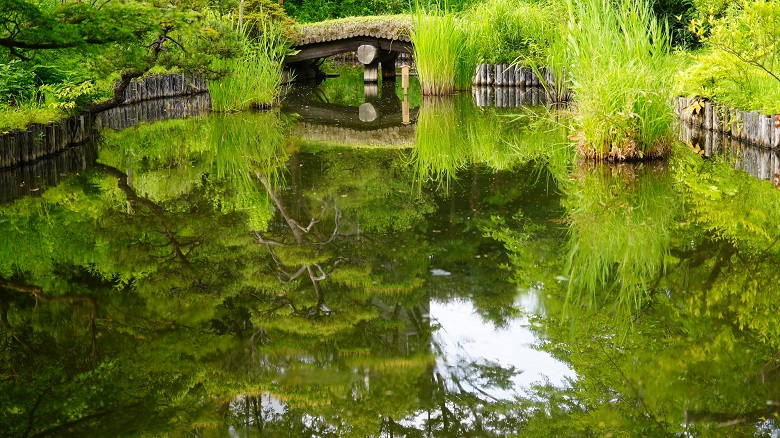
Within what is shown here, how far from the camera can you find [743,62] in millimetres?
9070

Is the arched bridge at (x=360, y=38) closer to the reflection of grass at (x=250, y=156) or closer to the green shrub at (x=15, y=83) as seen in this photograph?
the reflection of grass at (x=250, y=156)

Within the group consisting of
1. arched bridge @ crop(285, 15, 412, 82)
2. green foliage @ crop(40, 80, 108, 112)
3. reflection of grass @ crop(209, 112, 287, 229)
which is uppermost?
arched bridge @ crop(285, 15, 412, 82)

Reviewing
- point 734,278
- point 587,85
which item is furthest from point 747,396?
point 587,85

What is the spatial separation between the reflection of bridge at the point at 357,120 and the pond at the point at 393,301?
2430mm

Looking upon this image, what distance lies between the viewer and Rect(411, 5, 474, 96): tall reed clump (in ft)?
49.0

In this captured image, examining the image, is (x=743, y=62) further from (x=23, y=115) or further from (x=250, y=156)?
(x=23, y=115)

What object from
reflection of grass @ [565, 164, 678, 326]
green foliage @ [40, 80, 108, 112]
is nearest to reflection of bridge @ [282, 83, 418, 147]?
green foliage @ [40, 80, 108, 112]

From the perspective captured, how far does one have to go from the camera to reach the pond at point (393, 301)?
10.8 ft

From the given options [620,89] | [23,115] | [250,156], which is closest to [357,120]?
[250,156]

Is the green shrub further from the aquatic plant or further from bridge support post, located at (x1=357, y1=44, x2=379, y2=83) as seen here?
bridge support post, located at (x1=357, y1=44, x2=379, y2=83)

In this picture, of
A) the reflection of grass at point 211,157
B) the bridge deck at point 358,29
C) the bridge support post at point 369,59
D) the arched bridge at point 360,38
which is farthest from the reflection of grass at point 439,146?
the bridge support post at point 369,59

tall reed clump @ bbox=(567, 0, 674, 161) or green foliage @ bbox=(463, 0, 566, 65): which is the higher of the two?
green foliage @ bbox=(463, 0, 566, 65)

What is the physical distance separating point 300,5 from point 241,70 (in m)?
13.2

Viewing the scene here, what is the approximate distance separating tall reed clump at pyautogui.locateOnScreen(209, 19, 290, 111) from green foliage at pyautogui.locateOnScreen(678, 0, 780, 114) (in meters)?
6.39
